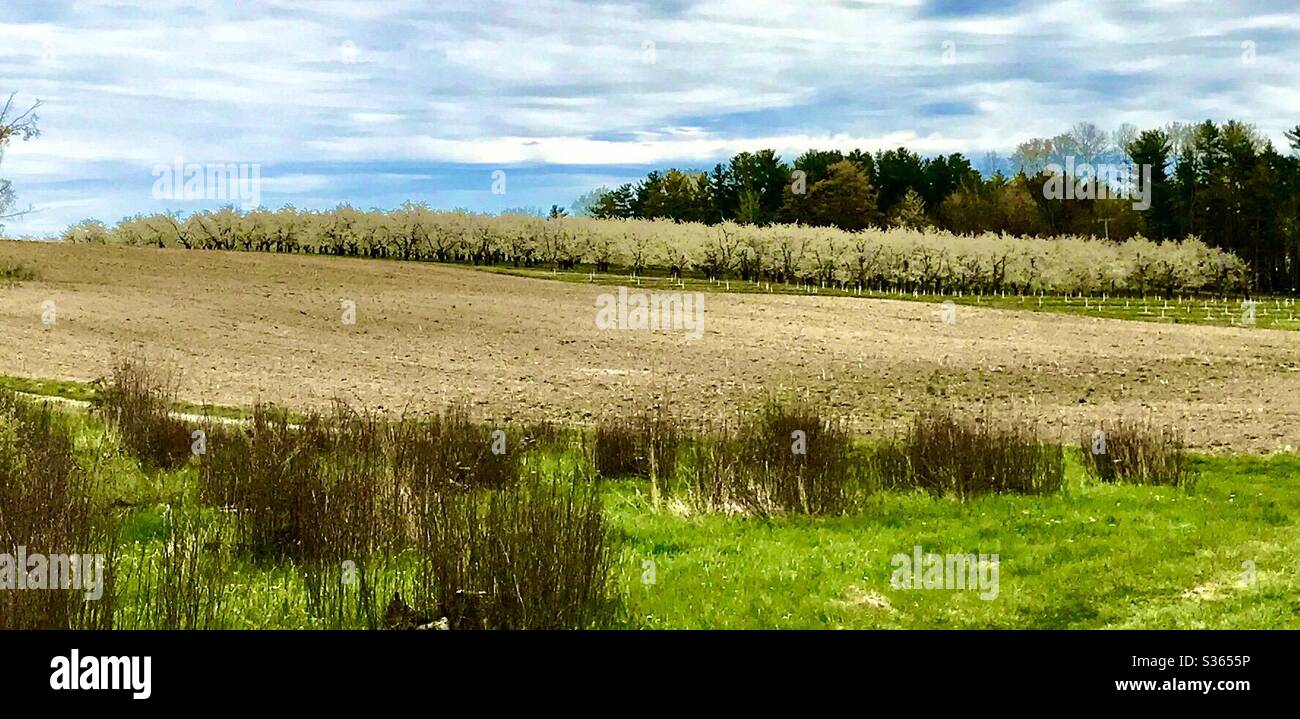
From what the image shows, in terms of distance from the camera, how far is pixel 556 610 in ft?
27.1

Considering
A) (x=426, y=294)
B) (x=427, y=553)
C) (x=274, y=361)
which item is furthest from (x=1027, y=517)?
(x=426, y=294)

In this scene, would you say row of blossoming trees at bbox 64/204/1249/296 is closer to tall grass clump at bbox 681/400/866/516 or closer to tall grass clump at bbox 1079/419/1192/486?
tall grass clump at bbox 1079/419/1192/486

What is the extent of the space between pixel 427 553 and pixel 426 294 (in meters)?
36.5

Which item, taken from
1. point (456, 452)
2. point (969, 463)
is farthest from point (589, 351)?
point (969, 463)

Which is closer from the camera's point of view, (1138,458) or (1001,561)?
(1001,561)

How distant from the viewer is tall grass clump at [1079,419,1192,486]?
51.2 ft

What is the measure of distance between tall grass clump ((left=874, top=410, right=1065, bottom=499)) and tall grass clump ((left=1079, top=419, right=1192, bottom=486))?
1.31 metres

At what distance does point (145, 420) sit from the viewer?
16516 millimetres

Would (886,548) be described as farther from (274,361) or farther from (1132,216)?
Answer: (1132,216)

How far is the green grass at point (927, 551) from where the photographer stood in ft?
30.2

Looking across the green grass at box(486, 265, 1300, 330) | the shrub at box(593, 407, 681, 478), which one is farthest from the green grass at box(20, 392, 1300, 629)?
the green grass at box(486, 265, 1300, 330)
